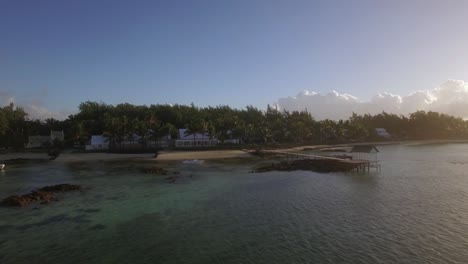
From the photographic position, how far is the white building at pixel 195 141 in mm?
96062

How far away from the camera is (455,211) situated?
2586 centimetres

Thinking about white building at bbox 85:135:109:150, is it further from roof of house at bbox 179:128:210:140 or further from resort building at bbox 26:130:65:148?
roof of house at bbox 179:128:210:140

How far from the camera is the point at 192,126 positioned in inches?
3688

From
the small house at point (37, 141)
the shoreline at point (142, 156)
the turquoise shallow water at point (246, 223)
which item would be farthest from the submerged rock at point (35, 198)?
the small house at point (37, 141)

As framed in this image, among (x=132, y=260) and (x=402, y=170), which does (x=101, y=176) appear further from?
(x=402, y=170)

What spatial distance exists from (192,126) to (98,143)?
84.3 ft

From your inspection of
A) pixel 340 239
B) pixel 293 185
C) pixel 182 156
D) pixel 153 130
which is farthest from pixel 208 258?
pixel 153 130

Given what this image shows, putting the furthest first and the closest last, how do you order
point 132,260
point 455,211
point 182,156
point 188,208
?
point 182,156 < point 188,208 < point 455,211 < point 132,260

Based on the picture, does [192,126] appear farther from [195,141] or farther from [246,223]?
[246,223]

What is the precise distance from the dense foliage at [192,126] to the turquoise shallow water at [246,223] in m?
55.2

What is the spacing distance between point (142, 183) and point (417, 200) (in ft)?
96.6

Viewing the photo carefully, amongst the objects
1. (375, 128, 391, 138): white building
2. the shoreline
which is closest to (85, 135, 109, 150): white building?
the shoreline

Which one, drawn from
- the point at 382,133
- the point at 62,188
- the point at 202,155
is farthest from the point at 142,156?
the point at 382,133

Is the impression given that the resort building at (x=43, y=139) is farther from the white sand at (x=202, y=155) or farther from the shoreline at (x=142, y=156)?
the white sand at (x=202, y=155)
